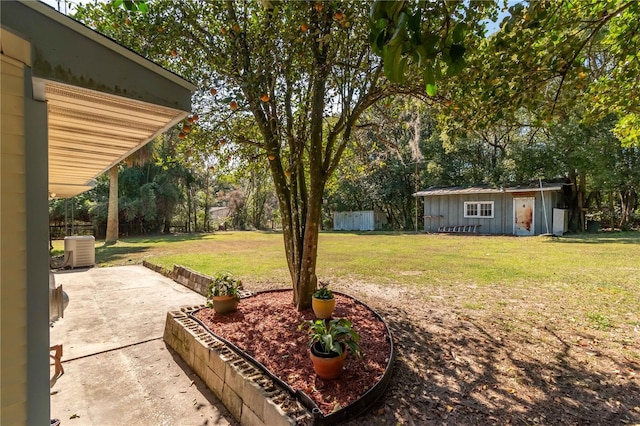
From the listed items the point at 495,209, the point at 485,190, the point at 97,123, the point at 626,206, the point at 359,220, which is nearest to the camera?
the point at 97,123

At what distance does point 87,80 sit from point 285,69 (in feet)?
8.85

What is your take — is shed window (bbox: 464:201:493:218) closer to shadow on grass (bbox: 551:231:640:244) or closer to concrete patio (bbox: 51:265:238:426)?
shadow on grass (bbox: 551:231:640:244)

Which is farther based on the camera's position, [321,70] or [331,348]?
[321,70]

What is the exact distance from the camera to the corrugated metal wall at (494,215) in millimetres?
16188

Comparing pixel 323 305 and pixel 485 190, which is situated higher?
pixel 485 190

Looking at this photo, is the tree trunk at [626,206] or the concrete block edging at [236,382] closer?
the concrete block edging at [236,382]

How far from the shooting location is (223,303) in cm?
405

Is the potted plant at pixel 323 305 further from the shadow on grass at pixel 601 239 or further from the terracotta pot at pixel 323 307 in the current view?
the shadow on grass at pixel 601 239

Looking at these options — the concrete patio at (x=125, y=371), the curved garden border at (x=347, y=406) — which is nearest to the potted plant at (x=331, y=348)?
the curved garden border at (x=347, y=406)

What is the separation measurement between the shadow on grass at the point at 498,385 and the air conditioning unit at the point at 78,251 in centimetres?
937

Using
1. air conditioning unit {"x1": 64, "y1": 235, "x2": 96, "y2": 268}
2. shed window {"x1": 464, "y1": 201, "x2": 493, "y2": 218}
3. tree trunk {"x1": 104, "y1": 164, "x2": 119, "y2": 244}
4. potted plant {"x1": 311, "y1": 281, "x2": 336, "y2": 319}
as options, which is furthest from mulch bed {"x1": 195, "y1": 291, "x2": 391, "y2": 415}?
shed window {"x1": 464, "y1": 201, "x2": 493, "y2": 218}

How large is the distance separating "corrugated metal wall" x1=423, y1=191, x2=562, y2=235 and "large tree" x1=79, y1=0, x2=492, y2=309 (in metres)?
16.4

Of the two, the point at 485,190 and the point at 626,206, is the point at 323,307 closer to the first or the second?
the point at 485,190

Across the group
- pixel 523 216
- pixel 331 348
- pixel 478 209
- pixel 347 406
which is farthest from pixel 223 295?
pixel 478 209
